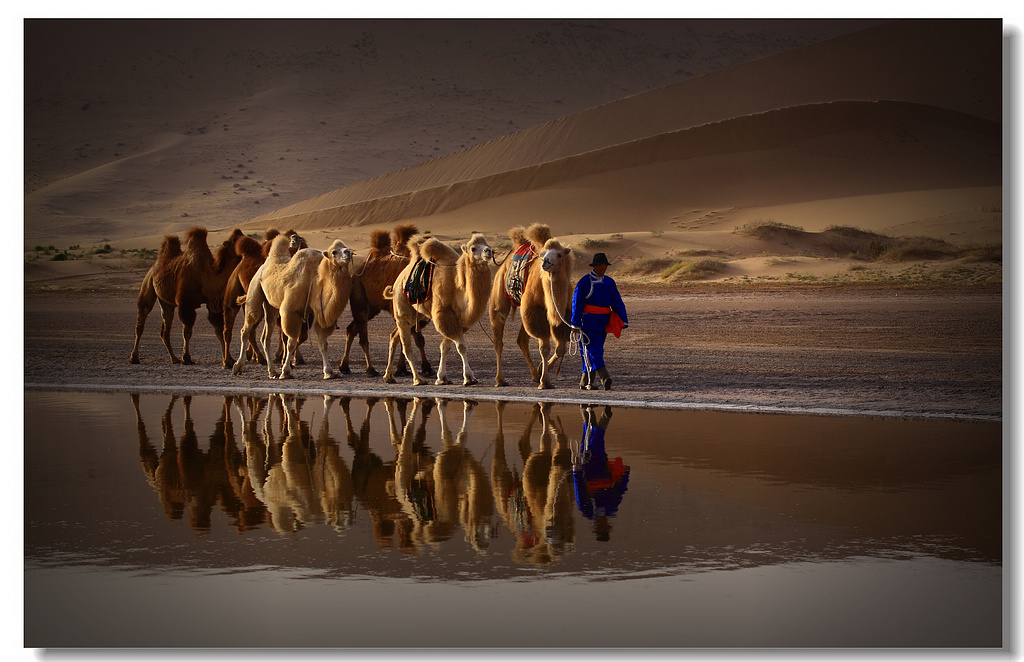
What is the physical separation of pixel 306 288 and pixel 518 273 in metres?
2.96

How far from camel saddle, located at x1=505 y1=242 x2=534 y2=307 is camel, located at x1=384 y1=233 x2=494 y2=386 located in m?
0.29

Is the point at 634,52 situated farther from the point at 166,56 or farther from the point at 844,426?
the point at 844,426

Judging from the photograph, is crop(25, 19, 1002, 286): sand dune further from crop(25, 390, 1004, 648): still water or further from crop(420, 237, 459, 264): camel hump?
crop(25, 390, 1004, 648): still water

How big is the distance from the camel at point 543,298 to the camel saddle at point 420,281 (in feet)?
2.57

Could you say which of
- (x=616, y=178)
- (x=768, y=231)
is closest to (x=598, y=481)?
(x=768, y=231)

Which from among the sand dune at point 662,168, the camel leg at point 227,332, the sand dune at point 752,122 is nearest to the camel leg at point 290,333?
the camel leg at point 227,332

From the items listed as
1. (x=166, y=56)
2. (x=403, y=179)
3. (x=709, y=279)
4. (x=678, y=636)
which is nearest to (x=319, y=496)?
(x=678, y=636)

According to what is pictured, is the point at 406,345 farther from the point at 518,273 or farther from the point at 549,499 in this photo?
the point at 549,499

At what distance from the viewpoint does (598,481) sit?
7.52 metres

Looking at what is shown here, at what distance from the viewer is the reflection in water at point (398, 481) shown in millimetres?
6352

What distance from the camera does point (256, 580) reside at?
538 centimetres

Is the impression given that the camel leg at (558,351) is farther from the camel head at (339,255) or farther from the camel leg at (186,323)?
the camel leg at (186,323)

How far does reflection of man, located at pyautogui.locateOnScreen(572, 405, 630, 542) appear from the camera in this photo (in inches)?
259

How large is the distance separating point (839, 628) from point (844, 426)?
5112 millimetres
